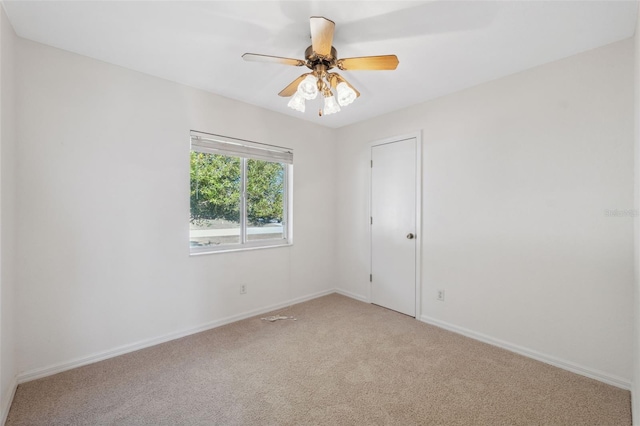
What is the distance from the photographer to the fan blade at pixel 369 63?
67.6 inches

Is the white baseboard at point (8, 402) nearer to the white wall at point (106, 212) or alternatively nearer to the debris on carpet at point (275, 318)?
the white wall at point (106, 212)

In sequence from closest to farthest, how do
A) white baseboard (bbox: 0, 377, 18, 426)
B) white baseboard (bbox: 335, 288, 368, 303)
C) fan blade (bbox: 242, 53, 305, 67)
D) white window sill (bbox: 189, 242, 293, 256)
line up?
white baseboard (bbox: 0, 377, 18, 426) → fan blade (bbox: 242, 53, 305, 67) → white window sill (bbox: 189, 242, 293, 256) → white baseboard (bbox: 335, 288, 368, 303)

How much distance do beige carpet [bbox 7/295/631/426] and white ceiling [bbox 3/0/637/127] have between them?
2.45 m

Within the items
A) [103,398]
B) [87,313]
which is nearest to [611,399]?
[103,398]

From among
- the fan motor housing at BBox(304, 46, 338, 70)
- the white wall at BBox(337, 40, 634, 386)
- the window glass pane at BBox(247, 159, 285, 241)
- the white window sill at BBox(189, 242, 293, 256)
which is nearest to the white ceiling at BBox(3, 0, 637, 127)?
the fan motor housing at BBox(304, 46, 338, 70)

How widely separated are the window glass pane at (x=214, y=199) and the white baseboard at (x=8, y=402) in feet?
4.99

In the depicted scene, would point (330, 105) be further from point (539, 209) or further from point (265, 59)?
point (539, 209)

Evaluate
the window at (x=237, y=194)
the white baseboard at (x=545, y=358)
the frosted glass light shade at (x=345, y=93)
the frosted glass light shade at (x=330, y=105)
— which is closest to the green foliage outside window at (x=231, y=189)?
the window at (x=237, y=194)

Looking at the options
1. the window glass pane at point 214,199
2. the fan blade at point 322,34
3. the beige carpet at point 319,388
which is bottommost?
the beige carpet at point 319,388

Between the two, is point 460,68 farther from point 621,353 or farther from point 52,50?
point 52,50

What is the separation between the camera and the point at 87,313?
224cm

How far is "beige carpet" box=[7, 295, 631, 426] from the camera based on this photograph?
5.54 feet

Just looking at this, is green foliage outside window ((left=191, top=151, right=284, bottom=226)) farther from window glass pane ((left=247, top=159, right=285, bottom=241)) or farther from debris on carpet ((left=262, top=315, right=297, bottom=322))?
debris on carpet ((left=262, top=315, right=297, bottom=322))

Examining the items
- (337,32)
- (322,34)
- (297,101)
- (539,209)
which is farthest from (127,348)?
(539,209)
